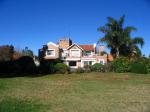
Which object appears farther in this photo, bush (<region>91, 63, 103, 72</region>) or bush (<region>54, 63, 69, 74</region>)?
bush (<region>91, 63, 103, 72</region>)

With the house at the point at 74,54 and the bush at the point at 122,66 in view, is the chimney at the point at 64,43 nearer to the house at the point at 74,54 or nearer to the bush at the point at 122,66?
the house at the point at 74,54

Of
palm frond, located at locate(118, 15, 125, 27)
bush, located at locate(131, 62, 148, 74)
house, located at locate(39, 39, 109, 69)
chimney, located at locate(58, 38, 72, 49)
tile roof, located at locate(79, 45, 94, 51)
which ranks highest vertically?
palm frond, located at locate(118, 15, 125, 27)

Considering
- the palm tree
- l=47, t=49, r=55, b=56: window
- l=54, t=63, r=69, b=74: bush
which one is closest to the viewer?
l=54, t=63, r=69, b=74: bush

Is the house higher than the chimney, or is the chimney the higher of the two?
the chimney

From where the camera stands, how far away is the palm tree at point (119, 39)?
200 ft

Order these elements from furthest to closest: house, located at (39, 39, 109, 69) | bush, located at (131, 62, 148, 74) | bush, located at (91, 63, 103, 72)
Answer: house, located at (39, 39, 109, 69) < bush, located at (91, 63, 103, 72) < bush, located at (131, 62, 148, 74)

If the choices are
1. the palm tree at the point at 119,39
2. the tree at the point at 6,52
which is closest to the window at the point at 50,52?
the tree at the point at 6,52

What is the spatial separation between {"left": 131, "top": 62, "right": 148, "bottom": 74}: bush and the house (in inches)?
831

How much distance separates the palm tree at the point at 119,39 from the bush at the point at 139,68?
10496 mm

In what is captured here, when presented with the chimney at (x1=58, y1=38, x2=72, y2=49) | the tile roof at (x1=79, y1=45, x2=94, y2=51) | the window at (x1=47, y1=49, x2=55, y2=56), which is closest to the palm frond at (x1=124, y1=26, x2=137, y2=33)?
the tile roof at (x1=79, y1=45, x2=94, y2=51)

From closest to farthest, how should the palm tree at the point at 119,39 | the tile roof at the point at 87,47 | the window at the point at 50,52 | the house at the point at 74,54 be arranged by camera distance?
the palm tree at the point at 119,39, the house at the point at 74,54, the tile roof at the point at 87,47, the window at the point at 50,52

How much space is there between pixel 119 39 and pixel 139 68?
12234 millimetres

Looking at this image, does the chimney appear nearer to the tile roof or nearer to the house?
the house

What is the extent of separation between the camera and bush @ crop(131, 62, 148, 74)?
49.6m
